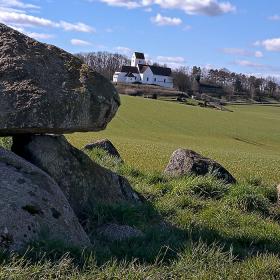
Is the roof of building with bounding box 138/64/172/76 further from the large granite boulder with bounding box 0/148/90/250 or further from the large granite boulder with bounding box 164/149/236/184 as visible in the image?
the large granite boulder with bounding box 0/148/90/250

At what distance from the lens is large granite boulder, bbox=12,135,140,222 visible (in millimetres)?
8164

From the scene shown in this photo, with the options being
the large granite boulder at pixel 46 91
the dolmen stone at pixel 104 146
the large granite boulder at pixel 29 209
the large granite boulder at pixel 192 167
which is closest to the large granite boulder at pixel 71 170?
the large granite boulder at pixel 46 91

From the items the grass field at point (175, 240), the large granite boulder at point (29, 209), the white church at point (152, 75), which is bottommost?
the grass field at point (175, 240)

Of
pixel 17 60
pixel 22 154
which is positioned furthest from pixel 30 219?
pixel 17 60

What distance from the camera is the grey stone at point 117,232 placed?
6980 mm

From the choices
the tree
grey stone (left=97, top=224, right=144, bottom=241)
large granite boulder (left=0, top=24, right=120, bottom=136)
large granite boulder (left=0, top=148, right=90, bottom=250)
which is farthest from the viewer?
the tree

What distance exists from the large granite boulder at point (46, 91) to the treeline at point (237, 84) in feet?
492

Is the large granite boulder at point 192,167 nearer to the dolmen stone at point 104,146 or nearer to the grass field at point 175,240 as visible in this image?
the grass field at point 175,240

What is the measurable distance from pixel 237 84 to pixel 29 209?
177 meters

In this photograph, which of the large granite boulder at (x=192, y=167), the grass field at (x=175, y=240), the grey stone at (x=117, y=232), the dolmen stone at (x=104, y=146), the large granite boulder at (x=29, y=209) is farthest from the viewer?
the dolmen stone at (x=104, y=146)

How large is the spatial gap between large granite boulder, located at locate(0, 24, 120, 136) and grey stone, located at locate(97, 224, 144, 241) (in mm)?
1798

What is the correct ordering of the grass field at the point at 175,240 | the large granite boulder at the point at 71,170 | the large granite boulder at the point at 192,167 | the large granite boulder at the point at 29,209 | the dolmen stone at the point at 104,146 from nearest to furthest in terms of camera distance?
the grass field at the point at 175,240 < the large granite boulder at the point at 29,209 < the large granite boulder at the point at 71,170 < the large granite boulder at the point at 192,167 < the dolmen stone at the point at 104,146

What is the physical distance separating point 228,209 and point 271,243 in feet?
6.08

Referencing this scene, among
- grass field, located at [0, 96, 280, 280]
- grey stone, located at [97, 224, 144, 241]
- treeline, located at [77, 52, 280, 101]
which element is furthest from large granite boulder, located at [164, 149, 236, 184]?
treeline, located at [77, 52, 280, 101]
